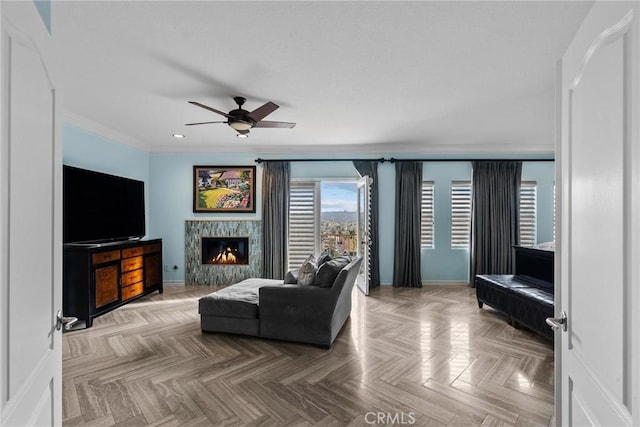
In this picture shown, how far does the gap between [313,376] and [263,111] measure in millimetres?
2388

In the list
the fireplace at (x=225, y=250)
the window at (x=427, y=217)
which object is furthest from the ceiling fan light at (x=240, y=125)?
the window at (x=427, y=217)

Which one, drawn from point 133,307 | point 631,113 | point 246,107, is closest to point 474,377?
point 631,113

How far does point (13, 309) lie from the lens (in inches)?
29.1

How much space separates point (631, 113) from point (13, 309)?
5.01 ft

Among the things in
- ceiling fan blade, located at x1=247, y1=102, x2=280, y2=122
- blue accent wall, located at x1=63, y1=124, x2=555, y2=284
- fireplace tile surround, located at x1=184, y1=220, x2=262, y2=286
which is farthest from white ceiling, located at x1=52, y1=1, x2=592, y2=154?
fireplace tile surround, located at x1=184, y1=220, x2=262, y2=286

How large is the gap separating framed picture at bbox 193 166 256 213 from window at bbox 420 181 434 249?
3.01 m

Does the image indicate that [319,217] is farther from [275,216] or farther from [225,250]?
[225,250]

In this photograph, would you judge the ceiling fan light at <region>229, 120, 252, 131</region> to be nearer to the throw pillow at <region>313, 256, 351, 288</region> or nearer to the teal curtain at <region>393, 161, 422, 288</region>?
the throw pillow at <region>313, 256, 351, 288</region>

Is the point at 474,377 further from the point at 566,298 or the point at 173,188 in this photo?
the point at 173,188

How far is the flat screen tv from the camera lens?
343cm

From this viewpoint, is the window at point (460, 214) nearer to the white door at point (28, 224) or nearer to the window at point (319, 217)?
the window at point (319, 217)

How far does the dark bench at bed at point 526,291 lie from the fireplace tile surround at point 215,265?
140 inches

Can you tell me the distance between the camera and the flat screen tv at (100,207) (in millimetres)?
3430


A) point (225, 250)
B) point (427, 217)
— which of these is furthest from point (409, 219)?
point (225, 250)
